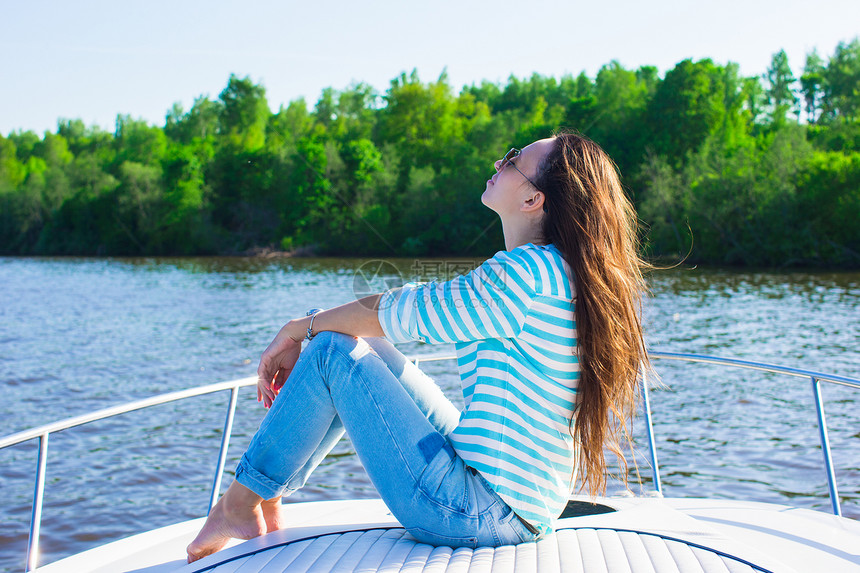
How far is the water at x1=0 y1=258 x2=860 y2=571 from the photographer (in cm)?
771

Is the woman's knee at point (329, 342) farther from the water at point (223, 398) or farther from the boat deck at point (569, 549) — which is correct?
the water at point (223, 398)

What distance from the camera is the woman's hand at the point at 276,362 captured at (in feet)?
6.70

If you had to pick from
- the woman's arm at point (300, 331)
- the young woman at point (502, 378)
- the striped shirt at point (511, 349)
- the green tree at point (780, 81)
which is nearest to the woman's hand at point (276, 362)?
the woman's arm at point (300, 331)

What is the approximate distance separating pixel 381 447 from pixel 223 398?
10.5 m

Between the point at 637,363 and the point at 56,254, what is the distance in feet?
209

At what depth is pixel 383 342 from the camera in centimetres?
197

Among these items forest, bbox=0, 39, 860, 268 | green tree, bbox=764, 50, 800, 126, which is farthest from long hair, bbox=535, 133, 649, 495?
green tree, bbox=764, 50, 800, 126

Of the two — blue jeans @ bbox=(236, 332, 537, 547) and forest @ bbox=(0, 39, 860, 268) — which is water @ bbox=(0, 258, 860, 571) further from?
forest @ bbox=(0, 39, 860, 268)

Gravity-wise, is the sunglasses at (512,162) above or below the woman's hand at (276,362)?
above

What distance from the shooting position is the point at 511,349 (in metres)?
1.71

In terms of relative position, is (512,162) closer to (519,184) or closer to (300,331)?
(519,184)

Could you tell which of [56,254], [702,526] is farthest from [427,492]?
[56,254]

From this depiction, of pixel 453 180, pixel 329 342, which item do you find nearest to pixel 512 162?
pixel 329 342

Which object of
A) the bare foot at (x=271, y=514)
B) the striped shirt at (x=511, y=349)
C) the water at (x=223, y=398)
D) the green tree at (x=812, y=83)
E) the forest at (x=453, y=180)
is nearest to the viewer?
the striped shirt at (x=511, y=349)
